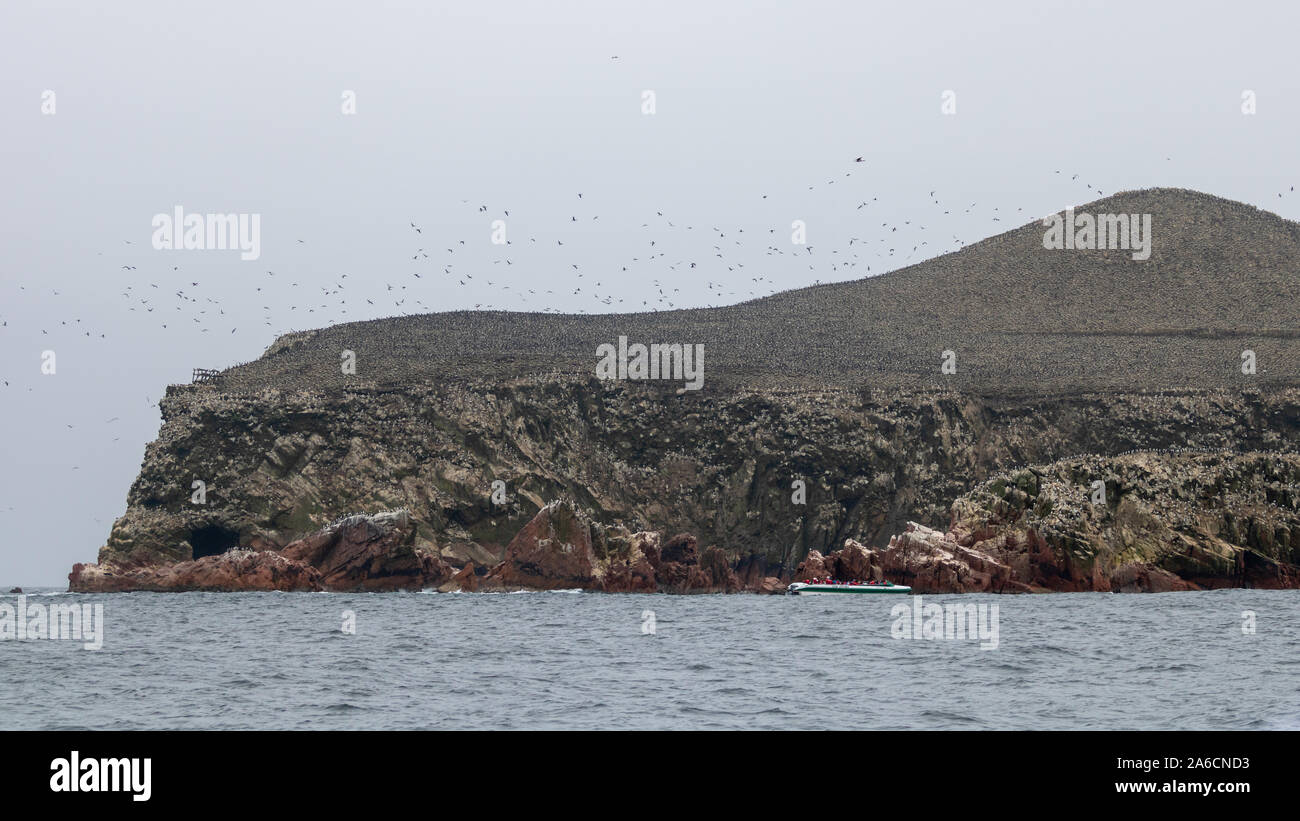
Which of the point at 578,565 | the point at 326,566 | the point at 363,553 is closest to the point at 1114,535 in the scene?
the point at 578,565

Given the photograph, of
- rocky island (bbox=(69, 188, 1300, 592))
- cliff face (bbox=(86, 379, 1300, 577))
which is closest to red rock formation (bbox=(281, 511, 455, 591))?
rocky island (bbox=(69, 188, 1300, 592))

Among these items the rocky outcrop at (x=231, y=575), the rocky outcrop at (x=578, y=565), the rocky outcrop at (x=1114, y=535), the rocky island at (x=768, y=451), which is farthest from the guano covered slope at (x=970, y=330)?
the rocky outcrop at (x=1114, y=535)

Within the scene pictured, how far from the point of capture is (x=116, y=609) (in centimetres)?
8988

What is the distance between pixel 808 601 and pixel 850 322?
276 feet

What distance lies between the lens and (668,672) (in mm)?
48000

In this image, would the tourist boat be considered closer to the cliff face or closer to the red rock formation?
the red rock formation

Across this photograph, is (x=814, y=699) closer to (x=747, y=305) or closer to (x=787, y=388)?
(x=787, y=388)

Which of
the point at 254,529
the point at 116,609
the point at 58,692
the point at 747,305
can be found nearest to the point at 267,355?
the point at 254,529

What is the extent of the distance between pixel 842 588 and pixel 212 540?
198 ft

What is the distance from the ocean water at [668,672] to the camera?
37406 millimetres

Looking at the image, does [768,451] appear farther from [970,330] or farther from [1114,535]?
[1114,535]

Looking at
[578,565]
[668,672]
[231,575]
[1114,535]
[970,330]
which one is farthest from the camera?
[970,330]

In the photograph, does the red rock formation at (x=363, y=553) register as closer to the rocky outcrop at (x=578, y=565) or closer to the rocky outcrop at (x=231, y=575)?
the rocky outcrop at (x=231, y=575)

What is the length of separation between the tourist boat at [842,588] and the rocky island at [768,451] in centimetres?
155
